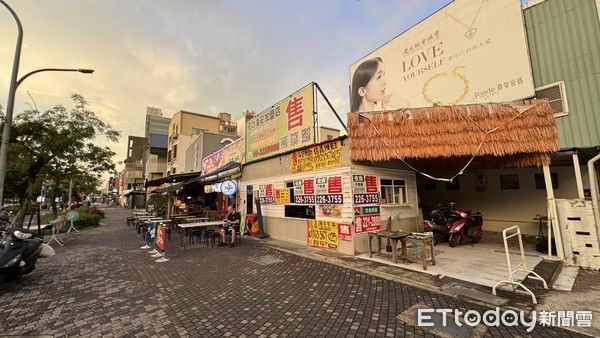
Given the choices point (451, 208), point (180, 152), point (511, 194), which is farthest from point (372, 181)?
point (180, 152)

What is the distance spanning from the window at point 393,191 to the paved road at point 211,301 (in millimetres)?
A: 3930

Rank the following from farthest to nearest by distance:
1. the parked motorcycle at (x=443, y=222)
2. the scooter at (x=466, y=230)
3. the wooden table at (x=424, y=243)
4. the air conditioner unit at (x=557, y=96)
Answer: the parked motorcycle at (x=443, y=222)
the scooter at (x=466, y=230)
the air conditioner unit at (x=557, y=96)
the wooden table at (x=424, y=243)

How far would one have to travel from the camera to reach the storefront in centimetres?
866

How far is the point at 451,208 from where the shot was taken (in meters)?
10.2

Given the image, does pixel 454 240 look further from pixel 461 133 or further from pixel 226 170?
pixel 226 170

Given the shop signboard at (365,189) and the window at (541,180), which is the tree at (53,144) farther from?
the window at (541,180)

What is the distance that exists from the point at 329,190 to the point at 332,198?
333 millimetres

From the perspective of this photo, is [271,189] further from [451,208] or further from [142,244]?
[451,208]

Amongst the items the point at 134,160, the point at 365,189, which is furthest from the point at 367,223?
the point at 134,160

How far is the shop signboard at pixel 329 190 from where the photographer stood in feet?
29.2

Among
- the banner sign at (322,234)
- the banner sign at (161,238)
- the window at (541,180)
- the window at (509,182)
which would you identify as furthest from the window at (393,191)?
the banner sign at (161,238)

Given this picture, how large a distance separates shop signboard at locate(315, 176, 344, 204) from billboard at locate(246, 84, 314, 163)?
6.25 feet

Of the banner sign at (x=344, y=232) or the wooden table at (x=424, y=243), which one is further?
the banner sign at (x=344, y=232)

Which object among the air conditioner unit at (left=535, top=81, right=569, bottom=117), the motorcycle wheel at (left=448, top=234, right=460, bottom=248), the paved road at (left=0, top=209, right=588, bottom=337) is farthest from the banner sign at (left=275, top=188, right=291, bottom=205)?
the air conditioner unit at (left=535, top=81, right=569, bottom=117)
